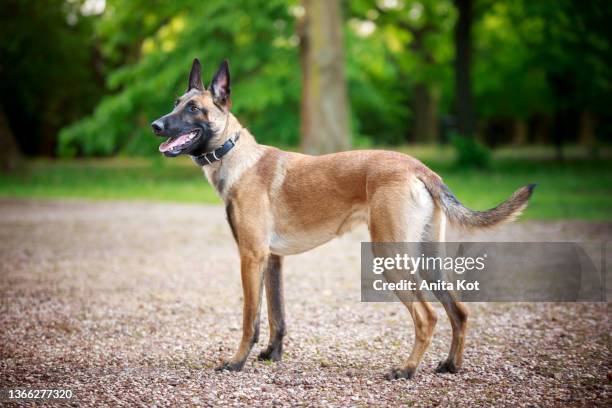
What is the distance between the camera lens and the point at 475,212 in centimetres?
484

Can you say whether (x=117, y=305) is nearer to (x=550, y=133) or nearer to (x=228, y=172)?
(x=228, y=172)

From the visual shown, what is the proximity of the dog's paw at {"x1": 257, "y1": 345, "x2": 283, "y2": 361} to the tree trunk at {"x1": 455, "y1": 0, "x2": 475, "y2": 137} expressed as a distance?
69.4 feet

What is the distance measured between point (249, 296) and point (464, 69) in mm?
21814

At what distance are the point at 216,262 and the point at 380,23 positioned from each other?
929 inches

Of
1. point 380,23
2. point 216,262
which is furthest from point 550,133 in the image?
point 216,262

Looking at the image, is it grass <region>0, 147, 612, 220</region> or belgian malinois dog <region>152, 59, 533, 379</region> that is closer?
belgian malinois dog <region>152, 59, 533, 379</region>

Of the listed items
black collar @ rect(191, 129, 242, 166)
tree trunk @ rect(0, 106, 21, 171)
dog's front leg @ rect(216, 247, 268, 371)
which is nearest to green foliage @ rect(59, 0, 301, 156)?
tree trunk @ rect(0, 106, 21, 171)

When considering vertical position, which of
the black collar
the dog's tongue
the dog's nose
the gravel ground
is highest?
the dog's nose

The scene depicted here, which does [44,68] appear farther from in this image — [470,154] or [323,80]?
[470,154]

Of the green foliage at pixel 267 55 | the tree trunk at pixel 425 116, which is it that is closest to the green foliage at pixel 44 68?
the green foliage at pixel 267 55

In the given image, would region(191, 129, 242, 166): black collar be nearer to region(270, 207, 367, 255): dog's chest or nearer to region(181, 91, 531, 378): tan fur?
region(181, 91, 531, 378): tan fur

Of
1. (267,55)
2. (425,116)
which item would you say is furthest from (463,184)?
(425,116)

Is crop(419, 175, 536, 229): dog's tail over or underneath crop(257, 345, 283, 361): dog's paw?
over

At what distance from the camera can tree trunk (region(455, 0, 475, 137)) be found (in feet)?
82.4
